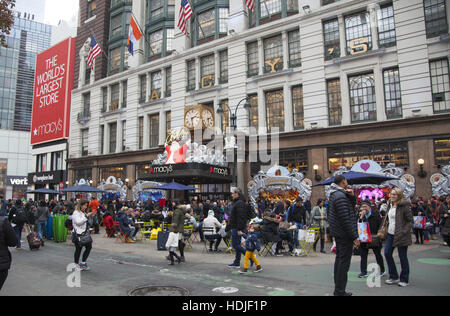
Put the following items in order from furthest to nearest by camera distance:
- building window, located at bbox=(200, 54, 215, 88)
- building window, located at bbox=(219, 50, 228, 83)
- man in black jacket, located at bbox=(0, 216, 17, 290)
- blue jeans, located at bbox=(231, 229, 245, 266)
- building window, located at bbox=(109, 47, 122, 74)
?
building window, located at bbox=(109, 47, 122, 74) → building window, located at bbox=(200, 54, 215, 88) → building window, located at bbox=(219, 50, 228, 83) → blue jeans, located at bbox=(231, 229, 245, 266) → man in black jacket, located at bbox=(0, 216, 17, 290)

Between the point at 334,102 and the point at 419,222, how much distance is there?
11.4 m

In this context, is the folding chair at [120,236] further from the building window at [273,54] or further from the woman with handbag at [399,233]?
the building window at [273,54]

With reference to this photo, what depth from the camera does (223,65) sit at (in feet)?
93.4

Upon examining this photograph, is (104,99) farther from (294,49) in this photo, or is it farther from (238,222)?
(238,222)

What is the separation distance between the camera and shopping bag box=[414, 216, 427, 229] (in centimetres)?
1360

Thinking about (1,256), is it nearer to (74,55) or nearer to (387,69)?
(387,69)

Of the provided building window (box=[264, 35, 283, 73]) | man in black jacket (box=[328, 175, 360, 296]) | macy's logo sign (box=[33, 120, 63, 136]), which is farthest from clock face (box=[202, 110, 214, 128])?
macy's logo sign (box=[33, 120, 63, 136])

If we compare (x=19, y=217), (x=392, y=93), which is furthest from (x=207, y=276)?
(x=392, y=93)

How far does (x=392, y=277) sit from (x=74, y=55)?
4489 cm

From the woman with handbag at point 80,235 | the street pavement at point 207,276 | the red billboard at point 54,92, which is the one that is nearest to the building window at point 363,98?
the street pavement at point 207,276

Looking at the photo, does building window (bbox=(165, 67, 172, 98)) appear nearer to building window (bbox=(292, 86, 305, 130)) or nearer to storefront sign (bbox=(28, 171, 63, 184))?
building window (bbox=(292, 86, 305, 130))

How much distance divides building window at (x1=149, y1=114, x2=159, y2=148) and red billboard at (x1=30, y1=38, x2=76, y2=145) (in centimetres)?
1513
